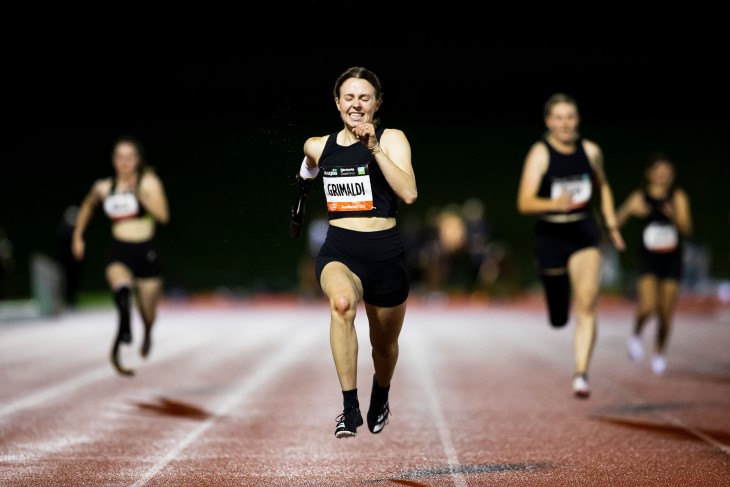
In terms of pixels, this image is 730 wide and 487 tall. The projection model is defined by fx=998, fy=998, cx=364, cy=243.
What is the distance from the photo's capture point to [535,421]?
7051 millimetres

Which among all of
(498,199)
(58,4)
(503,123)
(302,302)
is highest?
(58,4)

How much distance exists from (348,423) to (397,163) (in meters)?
1.32

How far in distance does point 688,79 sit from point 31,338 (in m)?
18.8

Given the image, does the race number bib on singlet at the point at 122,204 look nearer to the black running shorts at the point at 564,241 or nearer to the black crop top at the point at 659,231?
the black running shorts at the point at 564,241

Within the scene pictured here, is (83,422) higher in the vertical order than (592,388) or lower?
higher

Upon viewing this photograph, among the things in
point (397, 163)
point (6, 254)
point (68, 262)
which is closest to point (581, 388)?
point (397, 163)

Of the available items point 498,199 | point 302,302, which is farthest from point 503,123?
point 302,302

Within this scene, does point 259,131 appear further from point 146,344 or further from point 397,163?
point 397,163

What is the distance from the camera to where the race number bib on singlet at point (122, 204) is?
9.21 m

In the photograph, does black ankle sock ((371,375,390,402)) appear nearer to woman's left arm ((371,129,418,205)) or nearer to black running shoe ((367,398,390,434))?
black running shoe ((367,398,390,434))

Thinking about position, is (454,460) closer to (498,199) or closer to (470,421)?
(470,421)

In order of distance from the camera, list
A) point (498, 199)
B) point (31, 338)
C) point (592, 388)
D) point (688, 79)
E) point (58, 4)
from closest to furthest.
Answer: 1. point (592, 388)
2. point (31, 338)
3. point (58, 4)
4. point (688, 79)
5. point (498, 199)

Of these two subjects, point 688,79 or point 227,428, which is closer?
point 227,428


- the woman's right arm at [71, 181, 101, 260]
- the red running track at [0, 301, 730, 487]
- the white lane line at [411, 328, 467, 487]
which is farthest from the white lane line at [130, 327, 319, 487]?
the woman's right arm at [71, 181, 101, 260]
